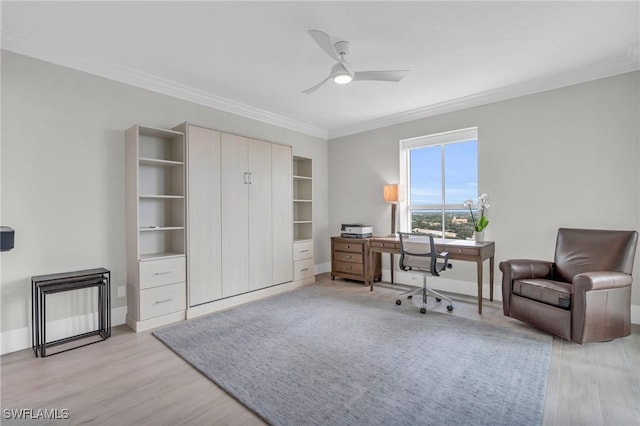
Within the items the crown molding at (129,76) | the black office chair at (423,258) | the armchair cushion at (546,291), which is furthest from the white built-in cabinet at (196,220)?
the armchair cushion at (546,291)

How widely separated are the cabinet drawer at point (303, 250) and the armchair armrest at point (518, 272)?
2.61 meters

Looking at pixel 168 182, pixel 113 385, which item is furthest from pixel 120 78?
pixel 113 385

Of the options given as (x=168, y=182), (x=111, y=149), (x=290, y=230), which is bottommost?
(x=290, y=230)

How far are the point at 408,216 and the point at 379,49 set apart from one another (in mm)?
2711

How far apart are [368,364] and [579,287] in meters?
1.86

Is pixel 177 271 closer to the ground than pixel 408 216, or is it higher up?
closer to the ground

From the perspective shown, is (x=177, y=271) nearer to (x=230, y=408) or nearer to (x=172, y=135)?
(x=172, y=135)

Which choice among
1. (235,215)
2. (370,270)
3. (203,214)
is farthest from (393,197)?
(203,214)

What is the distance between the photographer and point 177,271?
3176mm

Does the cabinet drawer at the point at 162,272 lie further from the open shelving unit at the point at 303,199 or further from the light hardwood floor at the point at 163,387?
the open shelving unit at the point at 303,199

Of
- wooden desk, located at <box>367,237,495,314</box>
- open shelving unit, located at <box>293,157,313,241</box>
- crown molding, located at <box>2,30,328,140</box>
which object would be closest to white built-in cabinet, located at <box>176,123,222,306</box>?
crown molding, located at <box>2,30,328,140</box>

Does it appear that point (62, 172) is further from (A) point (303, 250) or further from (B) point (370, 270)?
(B) point (370, 270)

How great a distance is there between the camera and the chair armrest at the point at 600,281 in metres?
2.43

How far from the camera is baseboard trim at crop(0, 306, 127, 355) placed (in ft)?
8.13
